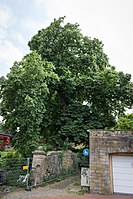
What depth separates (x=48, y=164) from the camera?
38.2 feet

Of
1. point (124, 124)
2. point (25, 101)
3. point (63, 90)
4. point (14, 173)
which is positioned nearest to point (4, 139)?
point (14, 173)

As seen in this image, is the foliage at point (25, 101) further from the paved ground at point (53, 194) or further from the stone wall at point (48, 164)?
the paved ground at point (53, 194)

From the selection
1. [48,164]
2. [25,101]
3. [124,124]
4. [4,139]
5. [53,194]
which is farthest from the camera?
[124,124]

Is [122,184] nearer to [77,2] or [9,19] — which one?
[77,2]

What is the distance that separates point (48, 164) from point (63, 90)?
25.3 feet

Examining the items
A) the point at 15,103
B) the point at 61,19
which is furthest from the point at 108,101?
the point at 61,19

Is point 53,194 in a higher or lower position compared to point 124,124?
lower

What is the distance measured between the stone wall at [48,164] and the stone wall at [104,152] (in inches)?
112

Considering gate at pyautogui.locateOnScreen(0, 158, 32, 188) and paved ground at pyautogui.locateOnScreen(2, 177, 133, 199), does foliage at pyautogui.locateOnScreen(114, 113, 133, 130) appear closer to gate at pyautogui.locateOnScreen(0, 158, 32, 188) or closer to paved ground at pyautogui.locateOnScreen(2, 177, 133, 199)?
paved ground at pyautogui.locateOnScreen(2, 177, 133, 199)

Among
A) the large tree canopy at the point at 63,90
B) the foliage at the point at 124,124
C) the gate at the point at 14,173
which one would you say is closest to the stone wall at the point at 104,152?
the gate at the point at 14,173

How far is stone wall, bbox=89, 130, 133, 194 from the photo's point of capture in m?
9.40

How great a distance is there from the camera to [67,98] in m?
18.4

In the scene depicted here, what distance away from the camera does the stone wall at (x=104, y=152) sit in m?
9.40

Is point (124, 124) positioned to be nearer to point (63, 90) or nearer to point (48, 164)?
point (63, 90)
